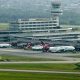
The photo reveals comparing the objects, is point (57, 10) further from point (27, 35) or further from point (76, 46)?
point (76, 46)

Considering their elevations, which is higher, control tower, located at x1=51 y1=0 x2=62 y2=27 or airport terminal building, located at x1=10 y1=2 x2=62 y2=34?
control tower, located at x1=51 y1=0 x2=62 y2=27

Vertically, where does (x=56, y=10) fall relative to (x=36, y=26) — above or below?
above

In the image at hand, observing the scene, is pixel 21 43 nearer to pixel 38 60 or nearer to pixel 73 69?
pixel 38 60

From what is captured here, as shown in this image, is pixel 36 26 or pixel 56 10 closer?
pixel 36 26

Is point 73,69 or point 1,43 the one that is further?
point 1,43

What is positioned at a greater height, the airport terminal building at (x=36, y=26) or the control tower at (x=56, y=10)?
the control tower at (x=56, y=10)

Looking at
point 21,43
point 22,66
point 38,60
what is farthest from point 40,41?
point 22,66

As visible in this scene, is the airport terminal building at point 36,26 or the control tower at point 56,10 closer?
the airport terminal building at point 36,26

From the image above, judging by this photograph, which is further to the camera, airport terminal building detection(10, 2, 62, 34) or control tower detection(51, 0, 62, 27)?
control tower detection(51, 0, 62, 27)

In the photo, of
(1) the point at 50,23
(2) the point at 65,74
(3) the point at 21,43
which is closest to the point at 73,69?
(2) the point at 65,74

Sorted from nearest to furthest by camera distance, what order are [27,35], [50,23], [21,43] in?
1. [21,43]
2. [27,35]
3. [50,23]

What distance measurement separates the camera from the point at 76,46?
9288 centimetres

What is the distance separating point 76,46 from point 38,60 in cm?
2077

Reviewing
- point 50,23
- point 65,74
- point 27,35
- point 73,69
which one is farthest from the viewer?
point 50,23
